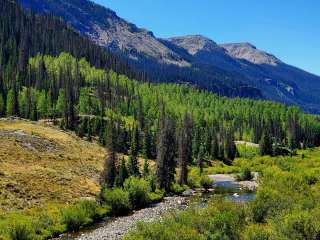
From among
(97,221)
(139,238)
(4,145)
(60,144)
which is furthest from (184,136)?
(139,238)

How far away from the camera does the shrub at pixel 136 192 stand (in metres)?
97.6

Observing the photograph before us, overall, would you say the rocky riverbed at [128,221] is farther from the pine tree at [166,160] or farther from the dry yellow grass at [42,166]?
the dry yellow grass at [42,166]

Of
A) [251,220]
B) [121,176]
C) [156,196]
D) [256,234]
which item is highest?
[256,234]

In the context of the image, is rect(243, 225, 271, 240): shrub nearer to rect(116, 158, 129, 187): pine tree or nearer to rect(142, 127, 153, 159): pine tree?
rect(116, 158, 129, 187): pine tree

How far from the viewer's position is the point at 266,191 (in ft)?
240

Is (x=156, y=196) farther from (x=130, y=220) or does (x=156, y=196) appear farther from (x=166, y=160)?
(x=130, y=220)

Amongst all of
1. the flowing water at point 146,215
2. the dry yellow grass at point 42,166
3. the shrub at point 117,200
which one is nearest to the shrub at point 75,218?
the flowing water at point 146,215

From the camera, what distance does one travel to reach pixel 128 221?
8269 centimetres

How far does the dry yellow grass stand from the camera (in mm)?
91500

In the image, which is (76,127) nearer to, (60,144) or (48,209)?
(60,144)

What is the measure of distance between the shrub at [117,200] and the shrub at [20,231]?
25317 millimetres

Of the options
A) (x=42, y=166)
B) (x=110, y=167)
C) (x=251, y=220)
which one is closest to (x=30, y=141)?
(x=42, y=166)

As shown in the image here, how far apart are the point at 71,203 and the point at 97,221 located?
32.4 ft

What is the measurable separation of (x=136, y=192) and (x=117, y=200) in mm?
7017
